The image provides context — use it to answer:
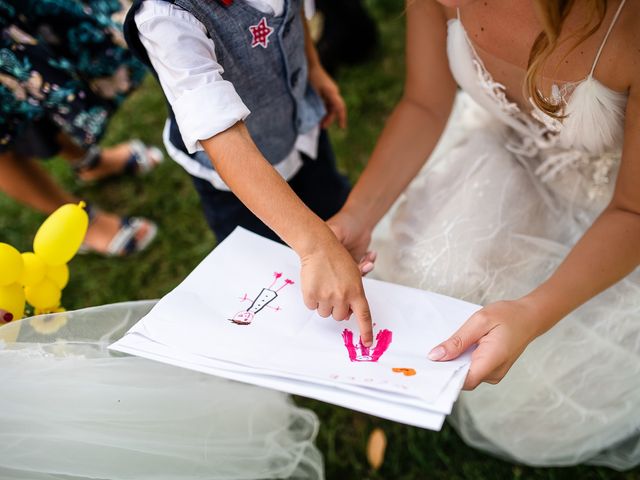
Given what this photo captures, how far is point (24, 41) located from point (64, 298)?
85 centimetres

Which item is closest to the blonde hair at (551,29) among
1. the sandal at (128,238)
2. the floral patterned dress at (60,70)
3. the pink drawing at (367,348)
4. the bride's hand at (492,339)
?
the bride's hand at (492,339)

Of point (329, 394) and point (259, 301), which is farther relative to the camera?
point (259, 301)

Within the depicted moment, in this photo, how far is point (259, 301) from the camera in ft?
3.41

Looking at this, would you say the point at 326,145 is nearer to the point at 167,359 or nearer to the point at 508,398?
the point at 508,398

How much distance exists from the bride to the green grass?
0.35 ft

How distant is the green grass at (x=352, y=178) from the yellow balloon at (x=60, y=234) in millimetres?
804

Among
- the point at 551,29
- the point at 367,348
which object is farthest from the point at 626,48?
the point at 367,348

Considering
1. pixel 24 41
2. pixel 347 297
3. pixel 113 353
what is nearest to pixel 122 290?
pixel 24 41

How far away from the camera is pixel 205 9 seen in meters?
1.03

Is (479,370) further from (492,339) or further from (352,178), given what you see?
(352,178)

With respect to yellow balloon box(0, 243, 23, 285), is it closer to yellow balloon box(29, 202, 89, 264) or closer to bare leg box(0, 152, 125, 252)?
yellow balloon box(29, 202, 89, 264)

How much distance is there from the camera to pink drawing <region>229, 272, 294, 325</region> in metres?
1.00

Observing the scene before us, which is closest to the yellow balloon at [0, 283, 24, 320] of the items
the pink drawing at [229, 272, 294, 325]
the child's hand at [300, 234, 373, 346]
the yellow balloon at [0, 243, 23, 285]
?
the yellow balloon at [0, 243, 23, 285]

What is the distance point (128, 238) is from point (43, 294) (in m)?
0.99
